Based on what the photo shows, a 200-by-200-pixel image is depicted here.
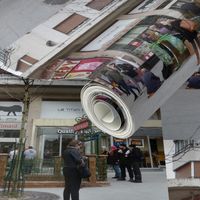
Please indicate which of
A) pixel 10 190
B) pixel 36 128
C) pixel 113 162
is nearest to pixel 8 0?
pixel 10 190

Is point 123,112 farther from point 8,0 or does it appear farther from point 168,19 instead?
point 8,0

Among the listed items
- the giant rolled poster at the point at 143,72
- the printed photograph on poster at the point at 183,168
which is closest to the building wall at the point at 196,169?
the printed photograph on poster at the point at 183,168

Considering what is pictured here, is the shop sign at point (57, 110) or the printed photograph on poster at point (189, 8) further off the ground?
the shop sign at point (57, 110)

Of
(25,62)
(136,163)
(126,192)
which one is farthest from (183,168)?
(136,163)

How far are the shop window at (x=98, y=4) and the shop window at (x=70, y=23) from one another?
120 mm

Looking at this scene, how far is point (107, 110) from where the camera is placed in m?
0.84

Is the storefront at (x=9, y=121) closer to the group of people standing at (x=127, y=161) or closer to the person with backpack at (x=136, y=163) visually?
the group of people standing at (x=127, y=161)

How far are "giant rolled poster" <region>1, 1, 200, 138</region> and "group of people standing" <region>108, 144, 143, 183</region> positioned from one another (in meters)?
3.30

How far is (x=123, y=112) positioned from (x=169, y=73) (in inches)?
6.9

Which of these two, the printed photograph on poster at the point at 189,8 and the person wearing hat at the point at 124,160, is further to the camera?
the person wearing hat at the point at 124,160

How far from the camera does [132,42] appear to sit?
0.91 metres

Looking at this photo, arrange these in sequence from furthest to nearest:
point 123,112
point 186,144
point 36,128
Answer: point 36,128 → point 186,144 → point 123,112

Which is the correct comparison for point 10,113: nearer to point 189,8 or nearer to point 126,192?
point 126,192

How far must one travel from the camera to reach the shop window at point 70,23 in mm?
1521
